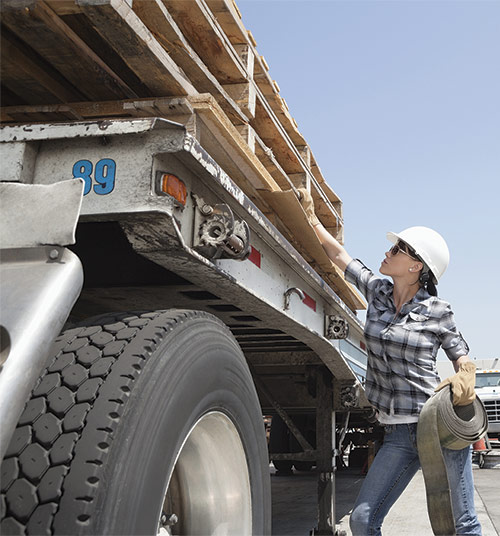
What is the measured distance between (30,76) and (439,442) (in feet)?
7.01

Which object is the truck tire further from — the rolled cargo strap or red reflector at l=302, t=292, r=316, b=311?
red reflector at l=302, t=292, r=316, b=311

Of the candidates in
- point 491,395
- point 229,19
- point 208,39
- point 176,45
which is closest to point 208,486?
point 176,45

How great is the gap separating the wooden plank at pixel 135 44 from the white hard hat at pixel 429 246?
1552mm

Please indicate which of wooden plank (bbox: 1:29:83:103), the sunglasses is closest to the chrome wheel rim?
wooden plank (bbox: 1:29:83:103)

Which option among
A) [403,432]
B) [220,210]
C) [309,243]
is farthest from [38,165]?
[403,432]

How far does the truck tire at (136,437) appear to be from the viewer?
A: 1339 mm

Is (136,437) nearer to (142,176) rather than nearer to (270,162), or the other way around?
(142,176)

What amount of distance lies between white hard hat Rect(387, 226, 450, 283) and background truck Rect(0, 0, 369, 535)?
615 millimetres

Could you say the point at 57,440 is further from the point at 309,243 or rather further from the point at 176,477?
the point at 309,243

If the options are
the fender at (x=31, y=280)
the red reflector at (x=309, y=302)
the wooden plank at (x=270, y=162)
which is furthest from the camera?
the red reflector at (x=309, y=302)

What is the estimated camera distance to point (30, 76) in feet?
6.32

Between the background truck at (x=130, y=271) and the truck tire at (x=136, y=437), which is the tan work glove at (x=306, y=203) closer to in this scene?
the background truck at (x=130, y=271)

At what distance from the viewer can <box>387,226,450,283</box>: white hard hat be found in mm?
3117

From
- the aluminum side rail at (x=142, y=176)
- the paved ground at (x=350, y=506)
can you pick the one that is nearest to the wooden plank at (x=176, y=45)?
the aluminum side rail at (x=142, y=176)
